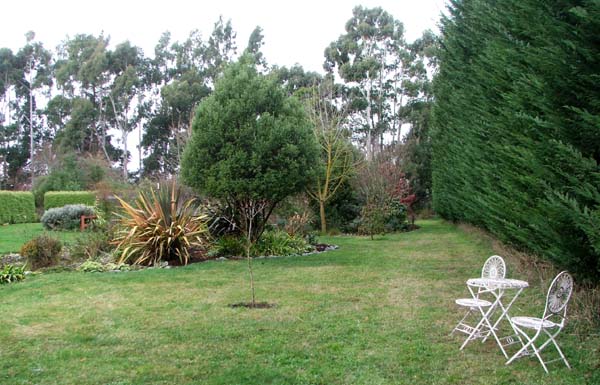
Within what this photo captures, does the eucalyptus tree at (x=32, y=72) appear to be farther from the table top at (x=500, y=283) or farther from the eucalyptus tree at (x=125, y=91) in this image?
the table top at (x=500, y=283)

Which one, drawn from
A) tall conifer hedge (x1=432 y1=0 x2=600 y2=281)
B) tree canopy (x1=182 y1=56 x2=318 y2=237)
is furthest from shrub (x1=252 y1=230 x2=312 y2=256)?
tall conifer hedge (x1=432 y1=0 x2=600 y2=281)

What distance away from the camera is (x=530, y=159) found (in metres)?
5.56

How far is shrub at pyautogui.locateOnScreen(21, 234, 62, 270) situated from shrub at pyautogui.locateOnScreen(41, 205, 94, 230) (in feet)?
33.9

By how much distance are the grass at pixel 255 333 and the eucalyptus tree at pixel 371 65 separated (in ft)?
96.0

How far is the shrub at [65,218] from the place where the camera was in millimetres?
20828

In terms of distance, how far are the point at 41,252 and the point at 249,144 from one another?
4.90 meters

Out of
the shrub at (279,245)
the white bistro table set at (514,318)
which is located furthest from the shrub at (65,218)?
the white bistro table set at (514,318)

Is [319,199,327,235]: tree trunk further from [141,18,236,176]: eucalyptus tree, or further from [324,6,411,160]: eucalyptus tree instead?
[141,18,236,176]: eucalyptus tree

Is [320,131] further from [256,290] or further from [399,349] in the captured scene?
[399,349]

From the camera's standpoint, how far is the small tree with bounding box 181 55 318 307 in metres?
11.5

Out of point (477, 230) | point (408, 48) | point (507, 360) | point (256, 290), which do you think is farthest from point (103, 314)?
point (408, 48)

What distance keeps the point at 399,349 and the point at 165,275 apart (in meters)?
5.85

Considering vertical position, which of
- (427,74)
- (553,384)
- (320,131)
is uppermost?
(427,74)

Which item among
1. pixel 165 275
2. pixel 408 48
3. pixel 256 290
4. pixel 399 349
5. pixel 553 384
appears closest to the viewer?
pixel 553 384
